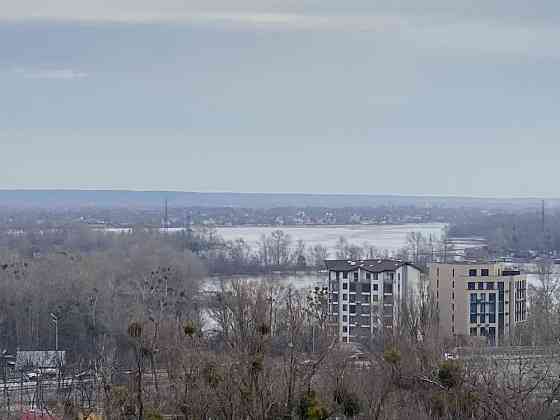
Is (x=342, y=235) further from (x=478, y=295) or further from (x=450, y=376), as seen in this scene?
(x=450, y=376)

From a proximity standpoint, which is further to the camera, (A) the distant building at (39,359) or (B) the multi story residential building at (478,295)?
(B) the multi story residential building at (478,295)

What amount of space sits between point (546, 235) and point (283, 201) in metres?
91.9

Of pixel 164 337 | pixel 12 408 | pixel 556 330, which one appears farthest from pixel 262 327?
pixel 556 330

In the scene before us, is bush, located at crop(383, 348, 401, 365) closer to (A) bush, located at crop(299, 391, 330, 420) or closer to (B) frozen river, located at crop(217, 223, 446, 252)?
(A) bush, located at crop(299, 391, 330, 420)

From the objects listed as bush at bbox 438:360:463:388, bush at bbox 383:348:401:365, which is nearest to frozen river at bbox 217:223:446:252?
bush at bbox 383:348:401:365

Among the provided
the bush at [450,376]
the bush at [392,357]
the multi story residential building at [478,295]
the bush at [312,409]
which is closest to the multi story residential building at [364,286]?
the multi story residential building at [478,295]

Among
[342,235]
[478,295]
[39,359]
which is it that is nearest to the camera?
[39,359]

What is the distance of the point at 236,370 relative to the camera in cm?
1116

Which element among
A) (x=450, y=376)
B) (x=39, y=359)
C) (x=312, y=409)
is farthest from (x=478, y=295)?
(x=312, y=409)

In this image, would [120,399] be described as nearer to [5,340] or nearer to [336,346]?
[336,346]

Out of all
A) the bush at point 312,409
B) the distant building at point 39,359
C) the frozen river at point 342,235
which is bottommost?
the distant building at point 39,359

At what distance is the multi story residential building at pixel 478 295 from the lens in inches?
1003

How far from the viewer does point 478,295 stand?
25703mm

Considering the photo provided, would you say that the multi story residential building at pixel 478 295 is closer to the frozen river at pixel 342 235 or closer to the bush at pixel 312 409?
the bush at pixel 312 409
